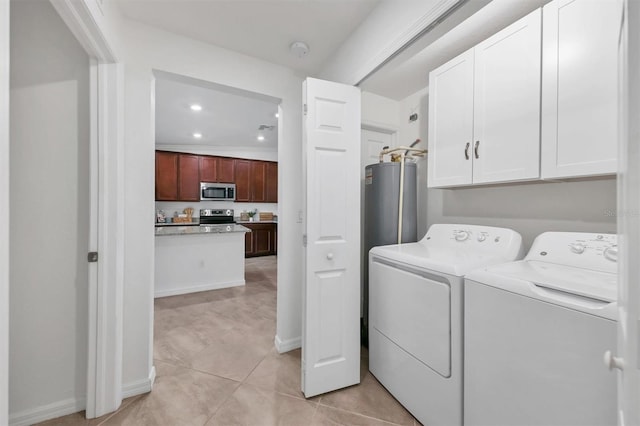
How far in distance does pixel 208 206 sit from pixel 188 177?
816mm

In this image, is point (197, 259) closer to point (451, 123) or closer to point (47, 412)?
point (47, 412)

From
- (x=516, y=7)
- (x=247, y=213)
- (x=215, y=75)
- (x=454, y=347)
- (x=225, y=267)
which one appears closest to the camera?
(x=454, y=347)

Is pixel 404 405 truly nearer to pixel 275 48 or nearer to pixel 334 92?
pixel 334 92

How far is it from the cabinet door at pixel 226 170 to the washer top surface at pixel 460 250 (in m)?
4.93

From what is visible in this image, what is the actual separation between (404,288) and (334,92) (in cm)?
132

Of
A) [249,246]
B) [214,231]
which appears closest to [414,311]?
[214,231]

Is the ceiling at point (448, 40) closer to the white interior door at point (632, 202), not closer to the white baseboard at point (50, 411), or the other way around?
the white interior door at point (632, 202)

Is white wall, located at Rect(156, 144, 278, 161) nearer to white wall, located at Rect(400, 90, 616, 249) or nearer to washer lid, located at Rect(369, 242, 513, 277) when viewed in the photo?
white wall, located at Rect(400, 90, 616, 249)

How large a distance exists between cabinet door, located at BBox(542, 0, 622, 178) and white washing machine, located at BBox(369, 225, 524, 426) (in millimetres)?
507

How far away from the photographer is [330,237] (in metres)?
1.73

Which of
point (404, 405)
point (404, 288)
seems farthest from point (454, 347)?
point (404, 405)

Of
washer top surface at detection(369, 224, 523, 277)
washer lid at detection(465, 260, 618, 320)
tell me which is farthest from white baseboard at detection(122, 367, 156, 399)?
washer lid at detection(465, 260, 618, 320)

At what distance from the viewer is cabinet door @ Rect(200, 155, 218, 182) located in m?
5.73

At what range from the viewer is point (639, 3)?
13.8 inches
